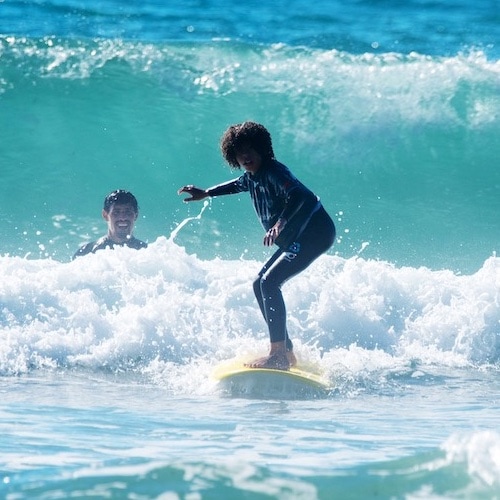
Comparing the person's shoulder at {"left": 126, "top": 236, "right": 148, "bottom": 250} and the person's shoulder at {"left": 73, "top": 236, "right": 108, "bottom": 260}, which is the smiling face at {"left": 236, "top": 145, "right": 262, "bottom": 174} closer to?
the person's shoulder at {"left": 126, "top": 236, "right": 148, "bottom": 250}

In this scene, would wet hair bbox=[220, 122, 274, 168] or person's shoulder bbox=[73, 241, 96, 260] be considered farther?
person's shoulder bbox=[73, 241, 96, 260]

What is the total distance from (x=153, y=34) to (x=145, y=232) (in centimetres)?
583

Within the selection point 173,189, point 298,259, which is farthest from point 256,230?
point 298,259

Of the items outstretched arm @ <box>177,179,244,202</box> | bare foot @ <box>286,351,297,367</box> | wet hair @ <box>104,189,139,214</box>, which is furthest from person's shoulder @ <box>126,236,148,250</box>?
bare foot @ <box>286,351,297,367</box>

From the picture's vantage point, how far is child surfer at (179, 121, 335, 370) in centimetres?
590

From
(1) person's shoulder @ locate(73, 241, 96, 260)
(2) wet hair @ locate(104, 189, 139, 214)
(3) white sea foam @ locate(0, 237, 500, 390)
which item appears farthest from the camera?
(1) person's shoulder @ locate(73, 241, 96, 260)

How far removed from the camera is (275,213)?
19.7 feet

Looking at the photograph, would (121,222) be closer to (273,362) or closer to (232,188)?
A: (232,188)

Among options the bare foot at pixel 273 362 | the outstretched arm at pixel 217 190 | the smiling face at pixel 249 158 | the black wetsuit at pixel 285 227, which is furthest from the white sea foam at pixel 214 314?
the smiling face at pixel 249 158

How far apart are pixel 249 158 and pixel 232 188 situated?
0.34 m

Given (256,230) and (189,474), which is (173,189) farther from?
(189,474)

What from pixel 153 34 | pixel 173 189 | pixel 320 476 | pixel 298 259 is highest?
pixel 153 34

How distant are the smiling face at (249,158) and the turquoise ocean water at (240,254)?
141 centimetres

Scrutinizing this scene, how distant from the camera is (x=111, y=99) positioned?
14.4 m
